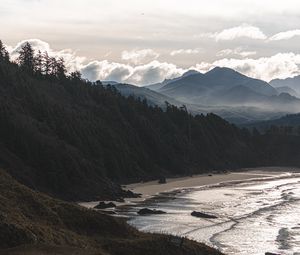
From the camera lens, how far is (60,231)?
1179 inches

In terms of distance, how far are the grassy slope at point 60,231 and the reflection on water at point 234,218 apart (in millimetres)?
15983

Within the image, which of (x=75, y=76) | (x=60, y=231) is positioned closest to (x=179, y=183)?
(x=75, y=76)

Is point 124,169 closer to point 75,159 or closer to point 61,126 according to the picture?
point 61,126

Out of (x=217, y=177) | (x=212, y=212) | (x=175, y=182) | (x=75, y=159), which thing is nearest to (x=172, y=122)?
(x=217, y=177)

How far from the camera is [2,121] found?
85.7 meters

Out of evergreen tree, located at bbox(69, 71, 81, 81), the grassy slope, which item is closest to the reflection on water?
the grassy slope

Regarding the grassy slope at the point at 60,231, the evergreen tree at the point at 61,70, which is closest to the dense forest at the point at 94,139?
the evergreen tree at the point at 61,70

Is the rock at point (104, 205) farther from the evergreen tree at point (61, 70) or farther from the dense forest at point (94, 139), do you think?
the evergreen tree at point (61, 70)

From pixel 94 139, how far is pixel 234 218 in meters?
45.9

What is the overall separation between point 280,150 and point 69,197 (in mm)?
123658

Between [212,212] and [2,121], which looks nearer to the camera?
[212,212]

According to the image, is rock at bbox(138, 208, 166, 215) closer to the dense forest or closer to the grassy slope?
the dense forest

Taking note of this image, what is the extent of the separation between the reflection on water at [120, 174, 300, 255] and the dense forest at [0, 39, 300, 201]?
12430mm

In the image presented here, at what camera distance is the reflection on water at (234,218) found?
50.6 meters
